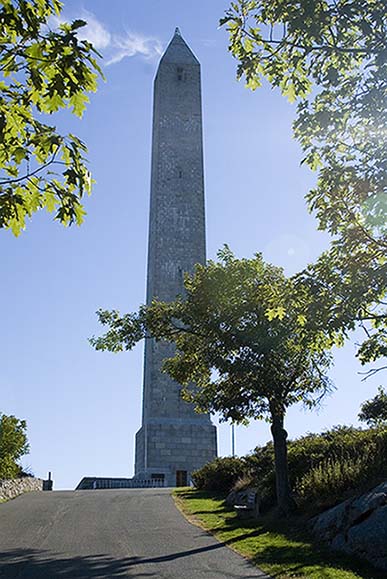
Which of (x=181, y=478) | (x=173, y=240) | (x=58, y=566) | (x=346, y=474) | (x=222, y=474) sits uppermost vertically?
(x=173, y=240)

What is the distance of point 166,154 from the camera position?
47.2 metres

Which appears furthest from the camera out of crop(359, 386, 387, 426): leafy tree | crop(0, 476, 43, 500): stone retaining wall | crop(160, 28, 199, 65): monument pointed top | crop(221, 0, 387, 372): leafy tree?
crop(160, 28, 199, 65): monument pointed top

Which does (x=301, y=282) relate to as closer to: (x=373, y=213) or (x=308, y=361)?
(x=373, y=213)

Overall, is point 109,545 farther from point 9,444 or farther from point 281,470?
point 9,444

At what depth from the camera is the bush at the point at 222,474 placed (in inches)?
938

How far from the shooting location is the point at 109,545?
12.4 meters

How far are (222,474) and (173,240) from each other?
75.6ft

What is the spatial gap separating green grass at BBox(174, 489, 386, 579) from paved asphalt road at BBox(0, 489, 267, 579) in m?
0.36

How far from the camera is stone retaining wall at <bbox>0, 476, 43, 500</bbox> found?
2353cm

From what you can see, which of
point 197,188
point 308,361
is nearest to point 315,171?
point 308,361

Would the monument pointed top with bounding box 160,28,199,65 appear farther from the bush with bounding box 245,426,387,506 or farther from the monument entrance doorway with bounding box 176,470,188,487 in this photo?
the bush with bounding box 245,426,387,506

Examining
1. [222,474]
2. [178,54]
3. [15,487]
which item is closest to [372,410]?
[222,474]

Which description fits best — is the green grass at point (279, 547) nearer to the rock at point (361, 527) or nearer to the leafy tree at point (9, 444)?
the rock at point (361, 527)

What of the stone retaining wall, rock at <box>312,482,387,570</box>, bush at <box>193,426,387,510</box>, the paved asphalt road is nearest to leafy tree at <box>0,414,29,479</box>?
the stone retaining wall
